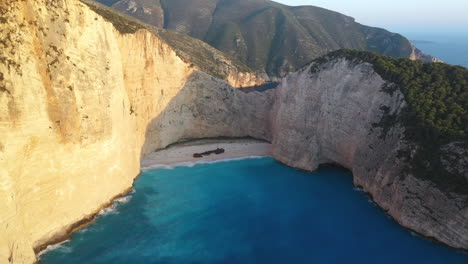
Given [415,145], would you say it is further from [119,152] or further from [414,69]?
[119,152]

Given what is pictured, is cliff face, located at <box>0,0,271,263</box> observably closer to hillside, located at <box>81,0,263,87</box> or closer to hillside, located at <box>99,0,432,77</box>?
hillside, located at <box>81,0,263,87</box>

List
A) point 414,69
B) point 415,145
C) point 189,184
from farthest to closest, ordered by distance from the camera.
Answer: point 414,69
point 189,184
point 415,145

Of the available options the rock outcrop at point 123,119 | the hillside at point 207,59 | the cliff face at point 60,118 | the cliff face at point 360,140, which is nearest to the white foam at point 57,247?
the rock outcrop at point 123,119

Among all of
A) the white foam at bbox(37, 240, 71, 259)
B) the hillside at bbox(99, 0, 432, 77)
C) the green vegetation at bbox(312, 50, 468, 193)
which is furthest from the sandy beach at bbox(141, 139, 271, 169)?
the hillside at bbox(99, 0, 432, 77)

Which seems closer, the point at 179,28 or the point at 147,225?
the point at 147,225

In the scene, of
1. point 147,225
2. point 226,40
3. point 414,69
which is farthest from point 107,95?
point 226,40

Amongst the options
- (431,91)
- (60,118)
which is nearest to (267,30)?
(431,91)

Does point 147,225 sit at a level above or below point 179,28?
below
